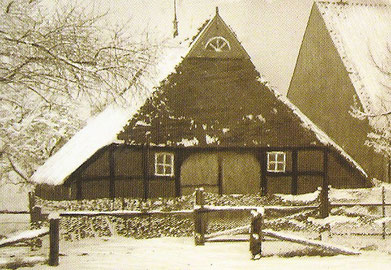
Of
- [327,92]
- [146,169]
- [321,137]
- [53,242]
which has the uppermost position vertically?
[327,92]

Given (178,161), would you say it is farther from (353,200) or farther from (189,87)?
(353,200)

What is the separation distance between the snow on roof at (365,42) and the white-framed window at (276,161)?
226 centimetres

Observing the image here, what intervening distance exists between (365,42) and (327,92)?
1425mm

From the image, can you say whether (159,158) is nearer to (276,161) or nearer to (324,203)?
(276,161)

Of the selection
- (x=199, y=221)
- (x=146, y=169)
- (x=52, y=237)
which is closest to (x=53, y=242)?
(x=52, y=237)

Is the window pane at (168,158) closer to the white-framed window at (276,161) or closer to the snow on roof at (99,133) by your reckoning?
the snow on roof at (99,133)

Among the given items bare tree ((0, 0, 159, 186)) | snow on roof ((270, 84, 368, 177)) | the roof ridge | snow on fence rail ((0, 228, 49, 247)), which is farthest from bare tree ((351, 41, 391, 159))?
snow on fence rail ((0, 228, 49, 247))

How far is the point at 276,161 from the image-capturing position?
10438 mm

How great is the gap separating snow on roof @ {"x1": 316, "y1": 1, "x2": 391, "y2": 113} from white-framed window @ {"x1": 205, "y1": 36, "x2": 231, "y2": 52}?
3051 mm

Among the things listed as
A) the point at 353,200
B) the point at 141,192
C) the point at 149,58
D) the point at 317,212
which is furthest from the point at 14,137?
the point at 353,200

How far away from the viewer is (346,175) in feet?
32.6

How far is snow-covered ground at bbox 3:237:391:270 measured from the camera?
5.98 meters

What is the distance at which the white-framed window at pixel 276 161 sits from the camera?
10383 millimetres

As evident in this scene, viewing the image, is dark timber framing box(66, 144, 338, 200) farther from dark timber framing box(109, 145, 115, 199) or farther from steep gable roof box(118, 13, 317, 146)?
steep gable roof box(118, 13, 317, 146)
